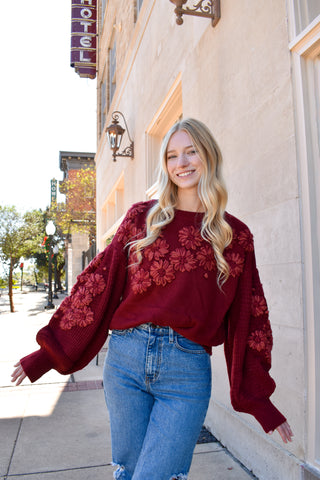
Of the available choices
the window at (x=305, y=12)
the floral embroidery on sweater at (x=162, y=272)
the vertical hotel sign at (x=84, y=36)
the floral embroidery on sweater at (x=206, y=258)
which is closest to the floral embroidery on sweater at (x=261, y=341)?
the floral embroidery on sweater at (x=206, y=258)

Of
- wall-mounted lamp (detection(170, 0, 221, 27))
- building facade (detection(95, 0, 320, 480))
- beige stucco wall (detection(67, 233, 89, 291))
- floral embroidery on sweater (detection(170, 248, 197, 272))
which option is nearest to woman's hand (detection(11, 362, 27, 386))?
floral embroidery on sweater (detection(170, 248, 197, 272))

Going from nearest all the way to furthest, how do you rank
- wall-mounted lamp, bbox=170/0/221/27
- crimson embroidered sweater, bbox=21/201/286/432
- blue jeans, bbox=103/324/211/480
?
1. blue jeans, bbox=103/324/211/480
2. crimson embroidered sweater, bbox=21/201/286/432
3. wall-mounted lamp, bbox=170/0/221/27

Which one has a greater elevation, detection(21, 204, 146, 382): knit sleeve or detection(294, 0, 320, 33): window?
detection(294, 0, 320, 33): window

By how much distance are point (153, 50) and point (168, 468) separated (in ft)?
21.5

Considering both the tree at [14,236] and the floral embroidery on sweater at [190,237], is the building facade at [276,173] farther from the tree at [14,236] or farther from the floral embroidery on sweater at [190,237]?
the tree at [14,236]

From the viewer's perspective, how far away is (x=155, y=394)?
69.9 inches

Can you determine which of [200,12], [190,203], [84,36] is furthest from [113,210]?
[190,203]

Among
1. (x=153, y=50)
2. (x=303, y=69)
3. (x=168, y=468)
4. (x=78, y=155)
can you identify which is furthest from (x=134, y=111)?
(x=78, y=155)

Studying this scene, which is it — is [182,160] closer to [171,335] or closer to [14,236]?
[171,335]

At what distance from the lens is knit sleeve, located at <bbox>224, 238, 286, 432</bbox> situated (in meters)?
1.81

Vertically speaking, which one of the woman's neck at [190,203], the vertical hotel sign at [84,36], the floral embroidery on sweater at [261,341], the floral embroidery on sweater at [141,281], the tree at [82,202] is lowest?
the floral embroidery on sweater at [261,341]

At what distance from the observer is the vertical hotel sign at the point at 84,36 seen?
15341 millimetres

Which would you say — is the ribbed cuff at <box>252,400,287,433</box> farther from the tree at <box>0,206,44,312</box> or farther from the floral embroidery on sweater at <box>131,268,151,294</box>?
the tree at <box>0,206,44,312</box>

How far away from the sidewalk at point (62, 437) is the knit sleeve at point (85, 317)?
168 cm
